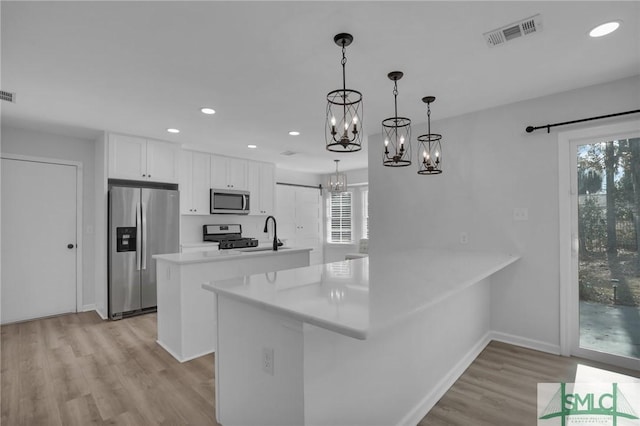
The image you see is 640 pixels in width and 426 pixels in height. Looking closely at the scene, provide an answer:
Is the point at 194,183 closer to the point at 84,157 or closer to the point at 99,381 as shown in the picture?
the point at 84,157

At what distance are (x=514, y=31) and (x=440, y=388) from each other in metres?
2.30

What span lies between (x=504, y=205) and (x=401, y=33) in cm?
206

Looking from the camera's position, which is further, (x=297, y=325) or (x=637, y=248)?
(x=637, y=248)

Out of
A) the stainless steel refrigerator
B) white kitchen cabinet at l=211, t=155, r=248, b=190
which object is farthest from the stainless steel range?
the stainless steel refrigerator

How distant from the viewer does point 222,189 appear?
216 inches

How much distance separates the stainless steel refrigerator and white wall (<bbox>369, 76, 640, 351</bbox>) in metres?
2.98

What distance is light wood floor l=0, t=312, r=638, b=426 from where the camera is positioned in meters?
1.98

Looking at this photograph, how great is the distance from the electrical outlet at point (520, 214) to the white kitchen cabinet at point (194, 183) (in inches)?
170

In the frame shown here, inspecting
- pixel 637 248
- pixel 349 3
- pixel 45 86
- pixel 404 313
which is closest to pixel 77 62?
pixel 45 86

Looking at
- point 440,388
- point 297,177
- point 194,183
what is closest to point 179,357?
point 440,388

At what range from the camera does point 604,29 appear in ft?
6.38

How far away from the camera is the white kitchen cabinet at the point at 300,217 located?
6.98 metres

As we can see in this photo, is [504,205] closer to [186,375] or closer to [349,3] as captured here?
[349,3]

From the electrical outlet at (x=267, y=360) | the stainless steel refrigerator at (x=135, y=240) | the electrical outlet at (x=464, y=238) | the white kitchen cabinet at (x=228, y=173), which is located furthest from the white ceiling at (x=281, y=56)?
the white kitchen cabinet at (x=228, y=173)
